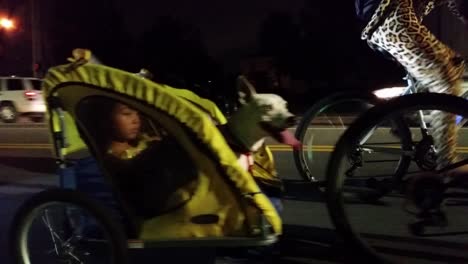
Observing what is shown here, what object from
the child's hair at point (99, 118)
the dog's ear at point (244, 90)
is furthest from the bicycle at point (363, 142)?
the child's hair at point (99, 118)

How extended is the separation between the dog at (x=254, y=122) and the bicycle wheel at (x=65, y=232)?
0.80m

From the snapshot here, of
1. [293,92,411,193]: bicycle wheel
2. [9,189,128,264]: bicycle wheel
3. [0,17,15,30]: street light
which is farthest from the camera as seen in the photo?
[0,17,15,30]: street light

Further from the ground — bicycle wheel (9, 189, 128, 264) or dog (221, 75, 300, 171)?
dog (221, 75, 300, 171)

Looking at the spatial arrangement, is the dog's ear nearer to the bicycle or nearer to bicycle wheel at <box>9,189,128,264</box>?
the bicycle

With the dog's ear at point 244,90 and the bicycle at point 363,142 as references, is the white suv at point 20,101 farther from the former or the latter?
the dog's ear at point 244,90

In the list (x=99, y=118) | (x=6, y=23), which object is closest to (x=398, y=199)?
(x=99, y=118)

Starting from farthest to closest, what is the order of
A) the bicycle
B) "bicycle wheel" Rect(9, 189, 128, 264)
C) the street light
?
the street light
the bicycle
"bicycle wheel" Rect(9, 189, 128, 264)

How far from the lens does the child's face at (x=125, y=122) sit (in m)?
3.84

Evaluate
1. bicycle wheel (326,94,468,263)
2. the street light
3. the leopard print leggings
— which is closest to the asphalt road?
bicycle wheel (326,94,468,263)

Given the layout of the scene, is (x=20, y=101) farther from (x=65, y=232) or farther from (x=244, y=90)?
(x=244, y=90)

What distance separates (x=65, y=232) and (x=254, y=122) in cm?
126

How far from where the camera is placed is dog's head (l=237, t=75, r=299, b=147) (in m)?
3.83

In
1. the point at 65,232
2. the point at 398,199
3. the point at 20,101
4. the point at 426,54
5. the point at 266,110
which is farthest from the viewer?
the point at 20,101

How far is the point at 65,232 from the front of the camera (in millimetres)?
4090
